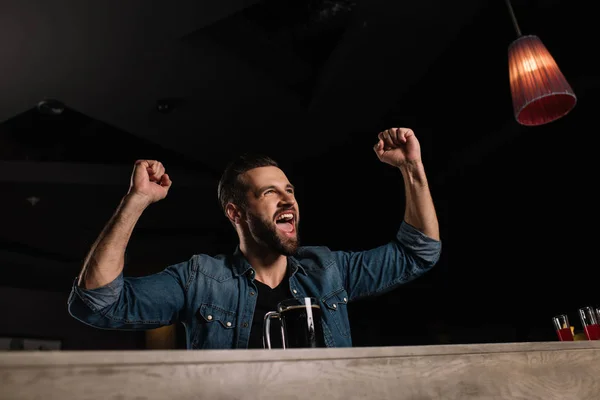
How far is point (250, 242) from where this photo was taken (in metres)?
1.86

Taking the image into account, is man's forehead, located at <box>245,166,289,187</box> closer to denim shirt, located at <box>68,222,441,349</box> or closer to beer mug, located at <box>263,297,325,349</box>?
denim shirt, located at <box>68,222,441,349</box>

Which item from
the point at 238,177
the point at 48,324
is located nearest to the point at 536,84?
the point at 238,177

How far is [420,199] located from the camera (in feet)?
5.73

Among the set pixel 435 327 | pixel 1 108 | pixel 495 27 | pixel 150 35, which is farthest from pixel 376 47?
pixel 435 327

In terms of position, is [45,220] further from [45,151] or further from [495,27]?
[495,27]

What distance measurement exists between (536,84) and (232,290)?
1.45 metres

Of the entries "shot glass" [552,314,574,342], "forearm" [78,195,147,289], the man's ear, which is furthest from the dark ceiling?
"shot glass" [552,314,574,342]

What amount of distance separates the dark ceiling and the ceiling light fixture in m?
1.03

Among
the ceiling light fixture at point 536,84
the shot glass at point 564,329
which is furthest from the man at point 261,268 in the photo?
the ceiling light fixture at point 536,84

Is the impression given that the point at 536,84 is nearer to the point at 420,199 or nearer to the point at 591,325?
the point at 420,199

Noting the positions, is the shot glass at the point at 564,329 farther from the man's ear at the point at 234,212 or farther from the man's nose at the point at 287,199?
the man's ear at the point at 234,212

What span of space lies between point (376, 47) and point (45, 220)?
13.1 feet

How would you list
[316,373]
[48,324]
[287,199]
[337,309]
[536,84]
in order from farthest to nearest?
[48,324], [536,84], [287,199], [337,309], [316,373]

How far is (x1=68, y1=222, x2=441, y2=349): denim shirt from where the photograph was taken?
1496 millimetres
